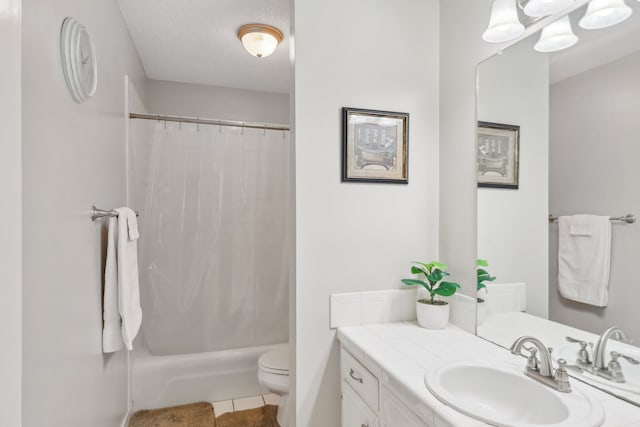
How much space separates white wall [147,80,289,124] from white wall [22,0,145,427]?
4.51ft

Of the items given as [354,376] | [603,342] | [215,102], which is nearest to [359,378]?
[354,376]

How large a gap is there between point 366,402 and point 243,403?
1.57 metres

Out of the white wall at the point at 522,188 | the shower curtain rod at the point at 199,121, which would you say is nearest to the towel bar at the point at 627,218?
the white wall at the point at 522,188

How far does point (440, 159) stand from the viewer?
1838mm

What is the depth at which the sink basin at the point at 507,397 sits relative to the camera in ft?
2.93

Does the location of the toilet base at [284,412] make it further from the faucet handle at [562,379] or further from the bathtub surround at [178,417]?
the faucet handle at [562,379]

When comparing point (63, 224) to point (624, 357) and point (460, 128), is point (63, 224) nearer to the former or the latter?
point (460, 128)

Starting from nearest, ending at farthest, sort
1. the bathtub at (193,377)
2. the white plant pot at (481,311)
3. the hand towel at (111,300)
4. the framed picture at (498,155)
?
1. the framed picture at (498,155)
2. the white plant pot at (481,311)
3. the hand towel at (111,300)
4. the bathtub at (193,377)

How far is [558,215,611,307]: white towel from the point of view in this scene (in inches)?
43.5

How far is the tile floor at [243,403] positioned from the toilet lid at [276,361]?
0.49 meters

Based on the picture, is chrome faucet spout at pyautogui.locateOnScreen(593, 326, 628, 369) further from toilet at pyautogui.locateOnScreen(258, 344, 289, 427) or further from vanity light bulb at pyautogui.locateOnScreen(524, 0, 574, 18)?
toilet at pyautogui.locateOnScreen(258, 344, 289, 427)

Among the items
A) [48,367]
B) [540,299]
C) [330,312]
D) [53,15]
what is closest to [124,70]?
[53,15]

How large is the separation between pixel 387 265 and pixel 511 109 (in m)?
0.89
